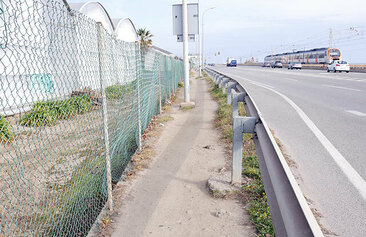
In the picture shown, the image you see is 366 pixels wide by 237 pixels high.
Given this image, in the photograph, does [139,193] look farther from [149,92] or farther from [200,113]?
[200,113]

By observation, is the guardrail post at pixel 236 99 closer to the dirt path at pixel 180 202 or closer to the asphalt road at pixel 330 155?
the dirt path at pixel 180 202

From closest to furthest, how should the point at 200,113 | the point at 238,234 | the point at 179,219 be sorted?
1. the point at 238,234
2. the point at 179,219
3. the point at 200,113

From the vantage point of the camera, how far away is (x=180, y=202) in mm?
3740

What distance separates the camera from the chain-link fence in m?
2.56

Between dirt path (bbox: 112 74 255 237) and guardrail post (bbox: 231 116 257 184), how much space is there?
0.42 m

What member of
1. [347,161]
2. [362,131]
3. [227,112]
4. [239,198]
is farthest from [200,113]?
[239,198]

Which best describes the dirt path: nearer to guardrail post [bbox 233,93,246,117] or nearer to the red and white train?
guardrail post [bbox 233,93,246,117]

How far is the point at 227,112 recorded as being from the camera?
8.59 m

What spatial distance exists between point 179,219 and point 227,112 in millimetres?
5550

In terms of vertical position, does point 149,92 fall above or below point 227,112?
above

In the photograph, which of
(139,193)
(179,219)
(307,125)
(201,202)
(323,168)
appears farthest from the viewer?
(307,125)

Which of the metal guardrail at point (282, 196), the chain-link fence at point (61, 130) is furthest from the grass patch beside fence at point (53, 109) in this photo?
the metal guardrail at point (282, 196)

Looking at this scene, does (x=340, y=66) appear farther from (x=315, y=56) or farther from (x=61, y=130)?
(x=61, y=130)

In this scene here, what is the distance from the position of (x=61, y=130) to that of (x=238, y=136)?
7.67ft
